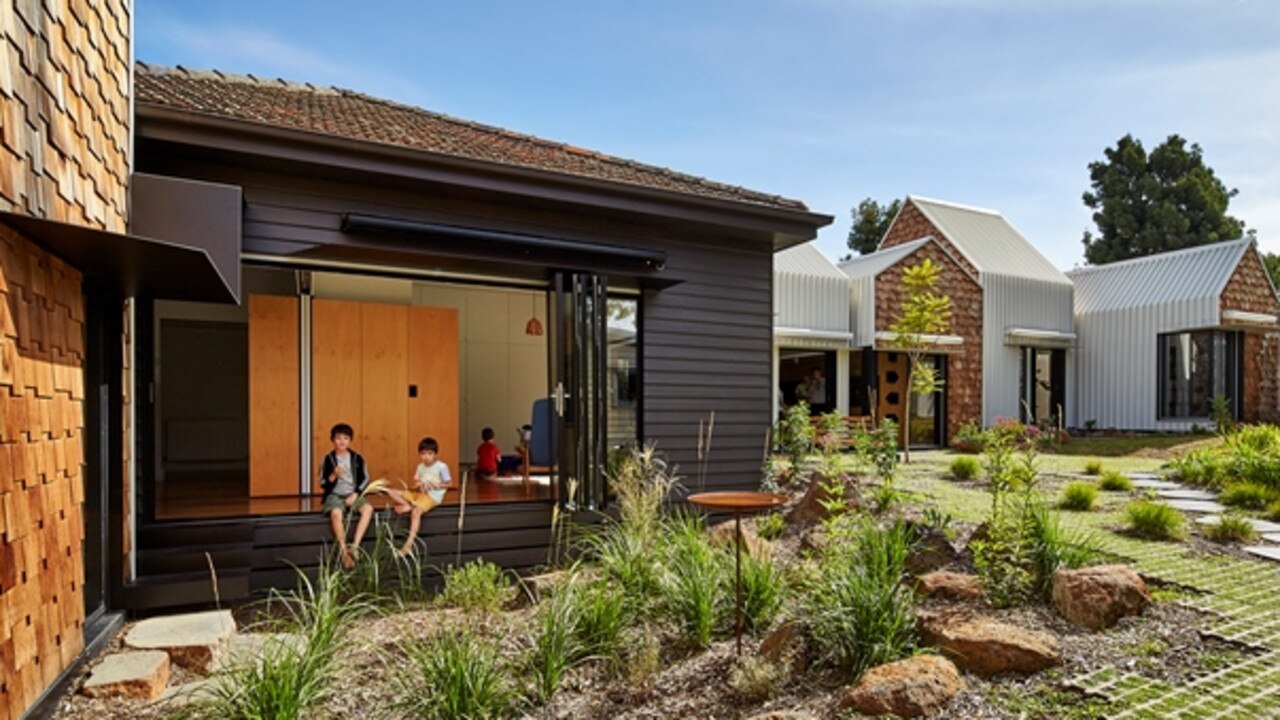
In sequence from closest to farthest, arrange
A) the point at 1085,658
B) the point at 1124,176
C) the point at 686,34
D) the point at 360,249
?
the point at 1085,658
the point at 360,249
the point at 686,34
the point at 1124,176

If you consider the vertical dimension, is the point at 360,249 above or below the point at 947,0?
below

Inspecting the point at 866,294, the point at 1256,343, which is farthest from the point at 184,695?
the point at 1256,343

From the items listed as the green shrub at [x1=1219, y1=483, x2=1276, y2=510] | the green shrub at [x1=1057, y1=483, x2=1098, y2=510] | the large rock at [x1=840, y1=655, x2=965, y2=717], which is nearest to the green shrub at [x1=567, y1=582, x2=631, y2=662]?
the large rock at [x1=840, y1=655, x2=965, y2=717]

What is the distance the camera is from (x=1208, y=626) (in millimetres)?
3922

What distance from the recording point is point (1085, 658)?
11.4ft

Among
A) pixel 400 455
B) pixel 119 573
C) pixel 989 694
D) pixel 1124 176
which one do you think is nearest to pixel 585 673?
pixel 989 694

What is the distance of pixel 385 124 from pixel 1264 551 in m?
8.13

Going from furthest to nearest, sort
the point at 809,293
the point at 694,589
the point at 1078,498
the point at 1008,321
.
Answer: the point at 1008,321 < the point at 809,293 < the point at 1078,498 < the point at 694,589

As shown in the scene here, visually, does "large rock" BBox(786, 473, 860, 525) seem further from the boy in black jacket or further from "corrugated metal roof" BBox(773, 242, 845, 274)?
"corrugated metal roof" BBox(773, 242, 845, 274)

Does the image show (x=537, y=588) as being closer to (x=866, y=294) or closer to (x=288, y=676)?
(x=288, y=676)

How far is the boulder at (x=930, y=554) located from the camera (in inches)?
202

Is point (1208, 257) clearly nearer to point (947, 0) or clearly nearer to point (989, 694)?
point (947, 0)

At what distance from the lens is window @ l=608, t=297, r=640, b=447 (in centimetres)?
736

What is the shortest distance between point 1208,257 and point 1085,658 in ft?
59.6
